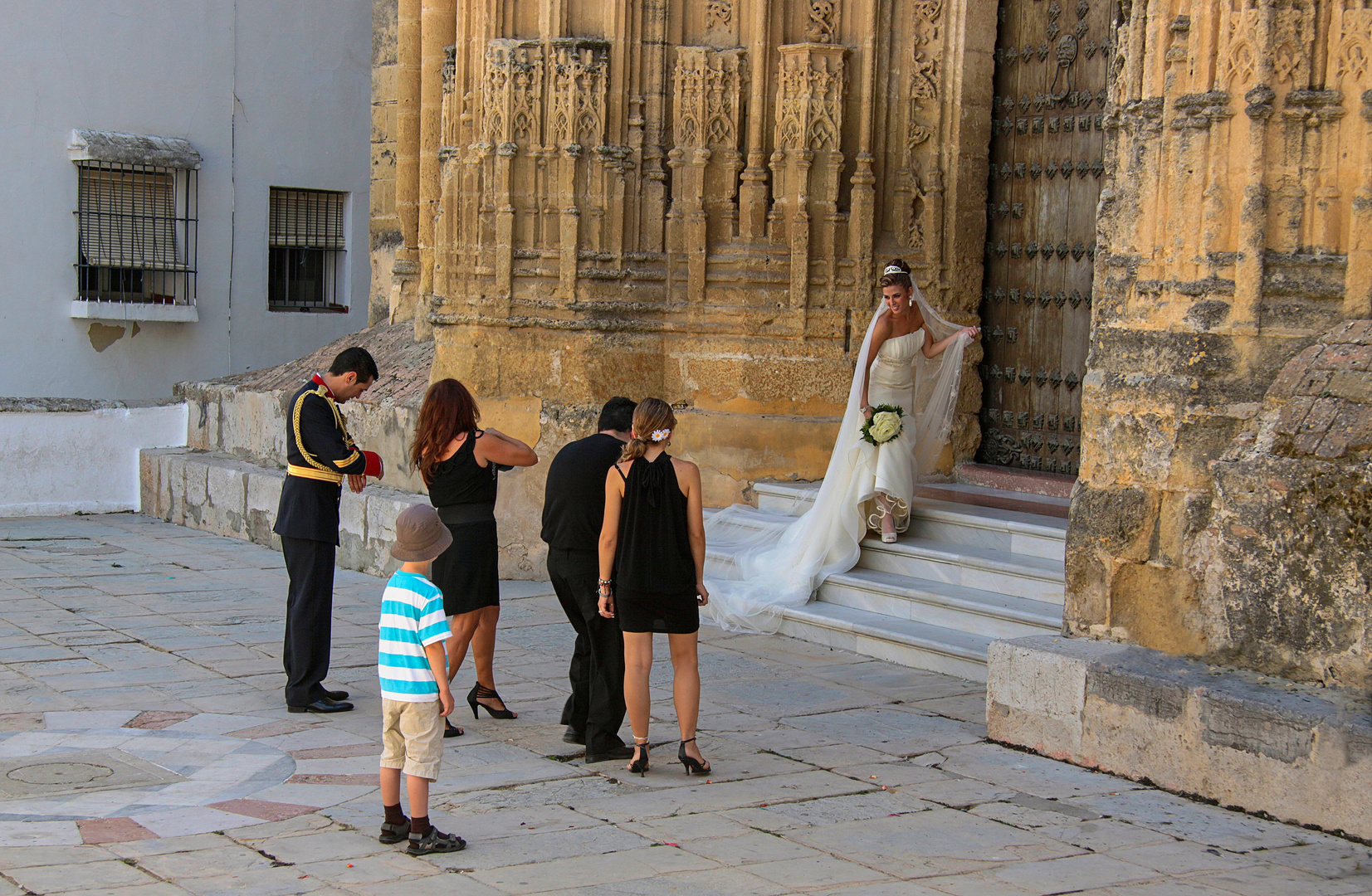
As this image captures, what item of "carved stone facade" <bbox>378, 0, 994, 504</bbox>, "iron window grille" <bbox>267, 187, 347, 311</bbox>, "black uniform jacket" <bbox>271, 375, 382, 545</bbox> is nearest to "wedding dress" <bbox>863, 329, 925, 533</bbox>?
"carved stone facade" <bbox>378, 0, 994, 504</bbox>

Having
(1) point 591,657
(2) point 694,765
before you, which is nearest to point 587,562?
(1) point 591,657

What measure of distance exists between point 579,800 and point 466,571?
1414 mm

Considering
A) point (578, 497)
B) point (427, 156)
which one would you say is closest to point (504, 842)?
point (578, 497)

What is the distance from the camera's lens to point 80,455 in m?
13.3

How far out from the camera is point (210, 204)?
15.4 metres

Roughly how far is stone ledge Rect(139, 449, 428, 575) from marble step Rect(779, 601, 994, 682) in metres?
3.15

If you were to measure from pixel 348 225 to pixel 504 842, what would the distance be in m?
12.8

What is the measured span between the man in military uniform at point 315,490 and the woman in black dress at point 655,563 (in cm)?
159

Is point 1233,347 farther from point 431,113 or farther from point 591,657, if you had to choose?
point 431,113

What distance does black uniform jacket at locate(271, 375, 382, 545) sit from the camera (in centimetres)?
673

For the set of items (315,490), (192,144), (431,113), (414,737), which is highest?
(192,144)

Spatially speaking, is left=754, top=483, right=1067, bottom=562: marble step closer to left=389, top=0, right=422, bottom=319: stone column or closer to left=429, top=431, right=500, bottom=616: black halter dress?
left=429, top=431, right=500, bottom=616: black halter dress

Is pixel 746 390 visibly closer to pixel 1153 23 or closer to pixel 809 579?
pixel 809 579

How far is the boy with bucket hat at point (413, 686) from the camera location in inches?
181
